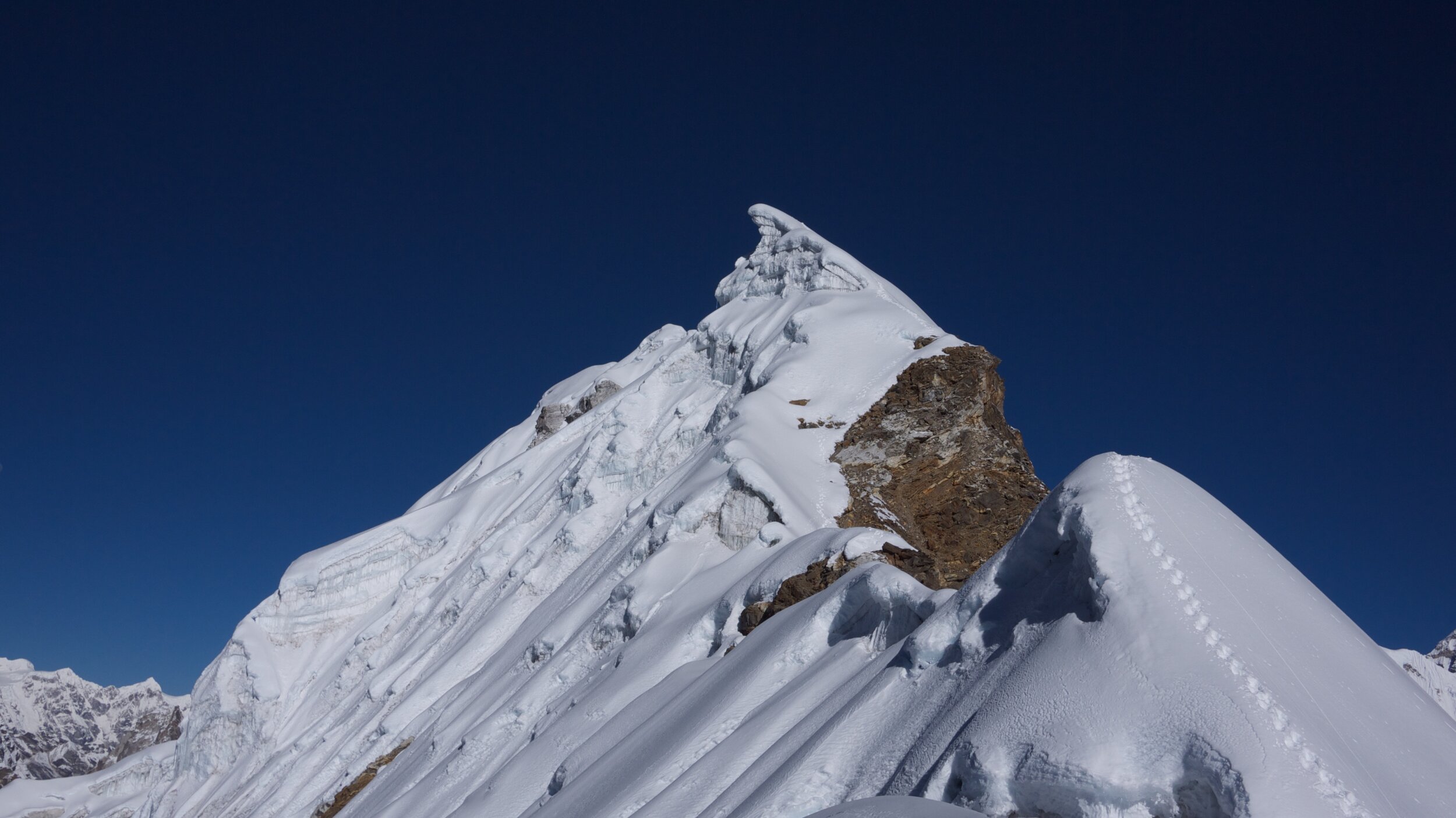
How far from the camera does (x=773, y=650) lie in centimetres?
1392

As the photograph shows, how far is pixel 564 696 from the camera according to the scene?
839 inches

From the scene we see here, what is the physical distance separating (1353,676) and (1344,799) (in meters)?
2.38

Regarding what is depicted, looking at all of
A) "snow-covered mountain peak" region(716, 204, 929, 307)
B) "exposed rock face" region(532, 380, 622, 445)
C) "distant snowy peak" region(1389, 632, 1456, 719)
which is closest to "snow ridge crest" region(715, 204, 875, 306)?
"snow-covered mountain peak" region(716, 204, 929, 307)

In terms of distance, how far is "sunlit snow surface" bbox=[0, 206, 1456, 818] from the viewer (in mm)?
7371

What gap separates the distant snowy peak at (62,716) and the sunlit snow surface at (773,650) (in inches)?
4466

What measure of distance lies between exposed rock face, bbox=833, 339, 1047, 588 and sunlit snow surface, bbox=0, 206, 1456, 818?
1005 millimetres

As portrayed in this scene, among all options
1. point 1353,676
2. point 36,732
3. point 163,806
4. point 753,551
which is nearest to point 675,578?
point 753,551

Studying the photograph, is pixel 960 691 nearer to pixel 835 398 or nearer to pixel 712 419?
pixel 835 398

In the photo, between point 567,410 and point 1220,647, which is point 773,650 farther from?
point 567,410

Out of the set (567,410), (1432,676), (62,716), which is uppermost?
(62,716)

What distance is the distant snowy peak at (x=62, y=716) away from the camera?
5684 inches

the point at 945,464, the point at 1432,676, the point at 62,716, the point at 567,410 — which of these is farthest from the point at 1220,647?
the point at 62,716

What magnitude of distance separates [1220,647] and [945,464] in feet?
67.6

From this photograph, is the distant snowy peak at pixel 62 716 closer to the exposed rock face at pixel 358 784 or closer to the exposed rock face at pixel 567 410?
the exposed rock face at pixel 567 410
